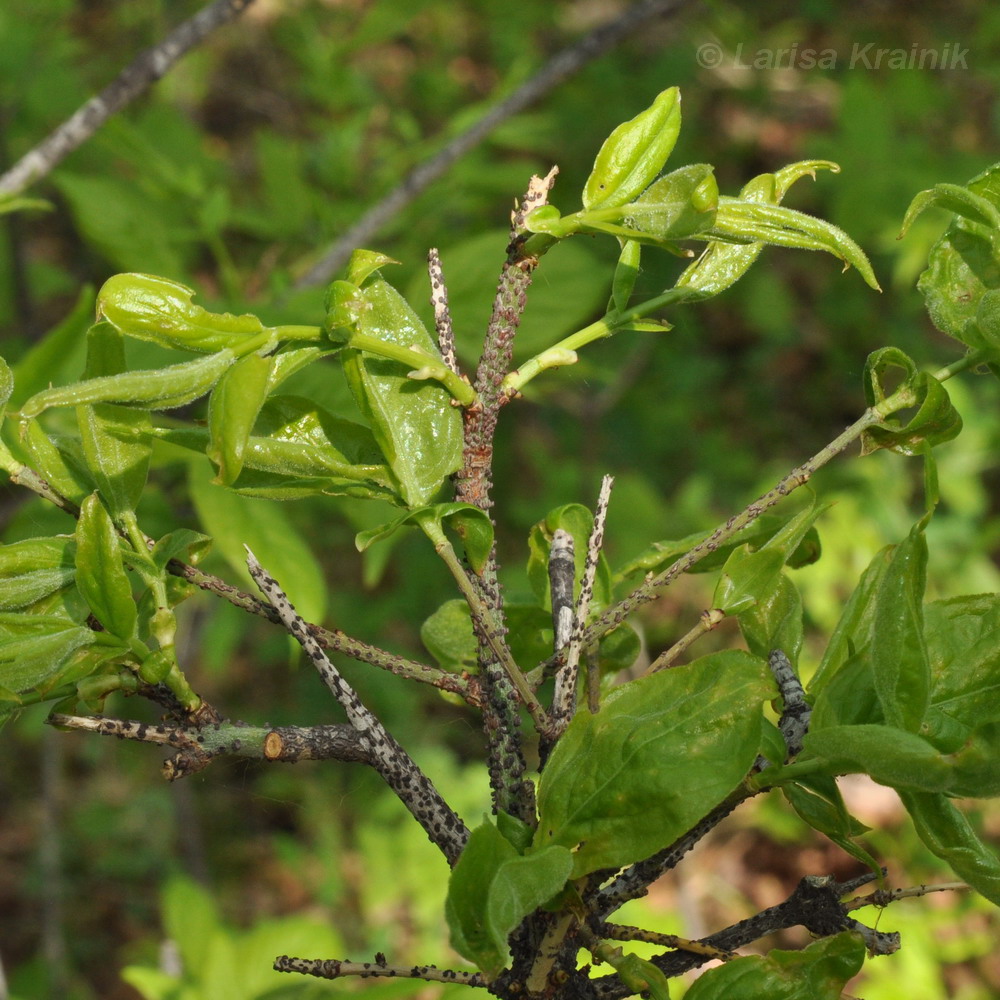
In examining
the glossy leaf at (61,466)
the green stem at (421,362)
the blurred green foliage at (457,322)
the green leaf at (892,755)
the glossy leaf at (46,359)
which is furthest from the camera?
the blurred green foliage at (457,322)

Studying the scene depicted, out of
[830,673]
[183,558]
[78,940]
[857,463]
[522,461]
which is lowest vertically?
[830,673]

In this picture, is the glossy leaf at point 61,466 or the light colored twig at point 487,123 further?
the light colored twig at point 487,123

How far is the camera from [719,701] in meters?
0.69

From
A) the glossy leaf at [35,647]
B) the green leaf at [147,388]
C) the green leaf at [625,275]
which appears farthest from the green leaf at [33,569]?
the green leaf at [625,275]

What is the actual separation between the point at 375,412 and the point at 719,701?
0.33 meters

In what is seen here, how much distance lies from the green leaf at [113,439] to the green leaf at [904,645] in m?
0.56

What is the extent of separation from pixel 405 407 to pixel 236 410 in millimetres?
161

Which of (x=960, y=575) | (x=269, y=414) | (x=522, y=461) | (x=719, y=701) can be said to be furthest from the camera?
(x=522, y=461)

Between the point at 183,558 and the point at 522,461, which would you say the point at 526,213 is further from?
the point at 522,461

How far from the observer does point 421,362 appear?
758 millimetres

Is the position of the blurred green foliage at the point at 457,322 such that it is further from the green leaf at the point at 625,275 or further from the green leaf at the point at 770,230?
the green leaf at the point at 770,230

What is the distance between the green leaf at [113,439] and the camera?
0.79m

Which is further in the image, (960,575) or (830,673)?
(960,575)

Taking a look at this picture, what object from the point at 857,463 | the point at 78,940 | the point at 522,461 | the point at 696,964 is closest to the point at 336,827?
the point at 78,940
